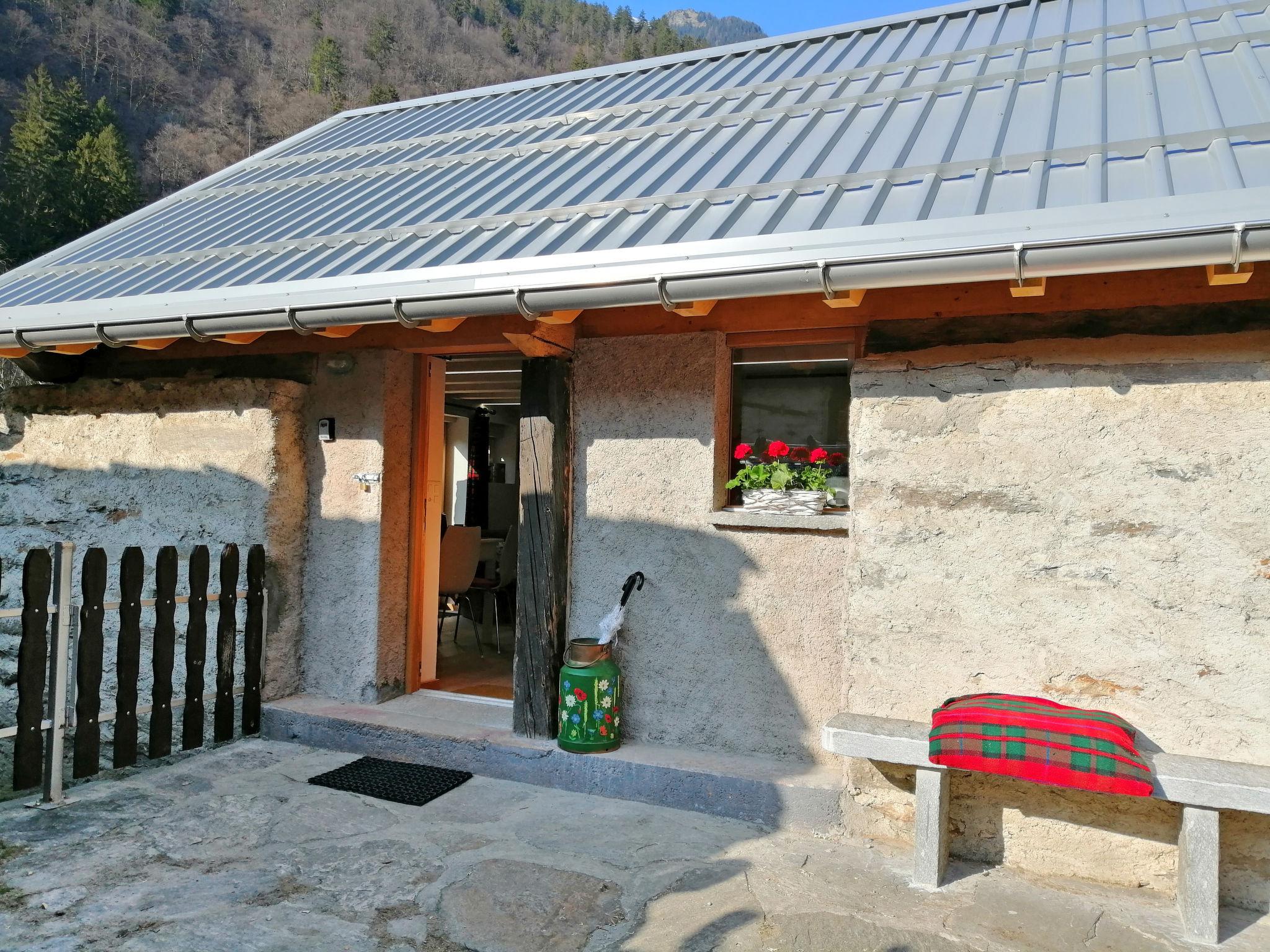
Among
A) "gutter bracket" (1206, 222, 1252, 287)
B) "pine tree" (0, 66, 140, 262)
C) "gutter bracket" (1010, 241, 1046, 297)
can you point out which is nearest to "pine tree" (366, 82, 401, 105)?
"pine tree" (0, 66, 140, 262)

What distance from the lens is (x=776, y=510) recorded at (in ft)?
14.0

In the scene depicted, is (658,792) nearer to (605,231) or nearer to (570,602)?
(570,602)

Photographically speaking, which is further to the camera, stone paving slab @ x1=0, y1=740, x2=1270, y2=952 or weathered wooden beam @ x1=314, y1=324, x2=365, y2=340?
weathered wooden beam @ x1=314, y1=324, x2=365, y2=340

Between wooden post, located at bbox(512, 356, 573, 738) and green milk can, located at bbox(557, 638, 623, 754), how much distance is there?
192 millimetres

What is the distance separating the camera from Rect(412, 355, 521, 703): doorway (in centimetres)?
559

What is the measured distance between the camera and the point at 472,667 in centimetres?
653

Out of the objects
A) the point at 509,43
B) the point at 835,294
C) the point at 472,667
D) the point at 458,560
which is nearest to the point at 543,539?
the point at 835,294

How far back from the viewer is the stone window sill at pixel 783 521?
13.5 ft

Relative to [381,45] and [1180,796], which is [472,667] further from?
[381,45]

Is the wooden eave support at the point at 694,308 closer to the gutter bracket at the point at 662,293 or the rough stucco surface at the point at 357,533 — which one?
the gutter bracket at the point at 662,293

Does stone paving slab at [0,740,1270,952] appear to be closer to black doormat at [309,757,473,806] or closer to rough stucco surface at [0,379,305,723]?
A: black doormat at [309,757,473,806]

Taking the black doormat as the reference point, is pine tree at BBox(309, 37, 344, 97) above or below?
above

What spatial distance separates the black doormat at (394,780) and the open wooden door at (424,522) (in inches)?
32.0

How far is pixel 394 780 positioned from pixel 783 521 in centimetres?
234
